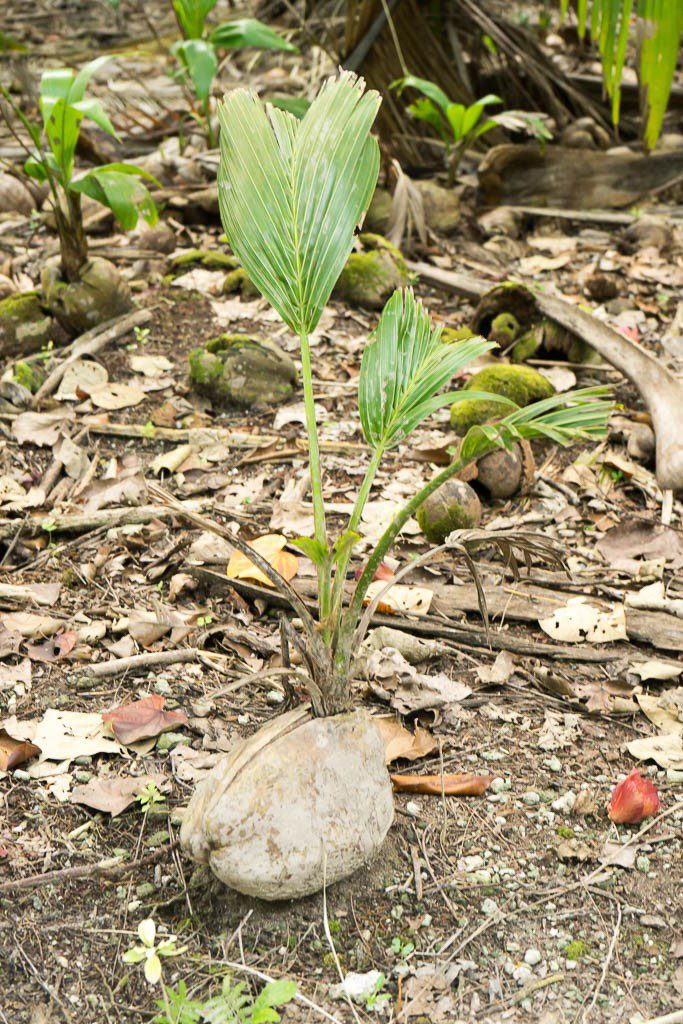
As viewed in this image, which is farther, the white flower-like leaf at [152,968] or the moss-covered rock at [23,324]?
the moss-covered rock at [23,324]

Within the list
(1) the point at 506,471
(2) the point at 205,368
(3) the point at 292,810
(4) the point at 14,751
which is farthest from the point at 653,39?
(4) the point at 14,751

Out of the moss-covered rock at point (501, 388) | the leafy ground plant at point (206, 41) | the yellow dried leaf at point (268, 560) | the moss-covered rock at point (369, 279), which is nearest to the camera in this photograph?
the yellow dried leaf at point (268, 560)

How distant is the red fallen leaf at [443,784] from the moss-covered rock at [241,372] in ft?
6.09

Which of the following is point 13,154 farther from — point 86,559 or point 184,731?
point 184,731

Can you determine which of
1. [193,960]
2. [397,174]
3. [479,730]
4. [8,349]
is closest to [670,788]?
[479,730]

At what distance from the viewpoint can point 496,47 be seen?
19.0ft

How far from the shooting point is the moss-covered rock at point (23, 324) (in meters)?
3.77

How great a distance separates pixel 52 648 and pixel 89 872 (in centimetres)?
70

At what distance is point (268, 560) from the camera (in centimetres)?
255

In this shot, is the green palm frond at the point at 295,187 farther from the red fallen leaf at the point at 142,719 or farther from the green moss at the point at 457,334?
the green moss at the point at 457,334

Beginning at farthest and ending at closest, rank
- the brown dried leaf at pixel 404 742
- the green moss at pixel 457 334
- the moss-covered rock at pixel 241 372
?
the green moss at pixel 457 334 < the moss-covered rock at pixel 241 372 < the brown dried leaf at pixel 404 742

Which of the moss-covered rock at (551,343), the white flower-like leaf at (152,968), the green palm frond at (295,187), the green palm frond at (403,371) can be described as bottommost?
the moss-covered rock at (551,343)

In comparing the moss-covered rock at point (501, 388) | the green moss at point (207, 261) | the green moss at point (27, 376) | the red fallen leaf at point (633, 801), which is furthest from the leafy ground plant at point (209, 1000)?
the green moss at point (207, 261)

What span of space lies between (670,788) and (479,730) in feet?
1.33
